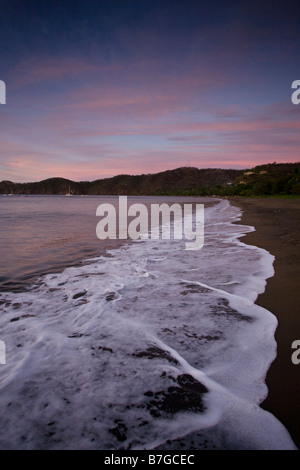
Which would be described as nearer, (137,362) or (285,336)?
(137,362)

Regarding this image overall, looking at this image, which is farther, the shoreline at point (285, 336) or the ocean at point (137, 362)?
the shoreline at point (285, 336)

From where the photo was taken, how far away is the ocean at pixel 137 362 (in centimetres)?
157

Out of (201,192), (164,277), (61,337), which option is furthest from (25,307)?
(201,192)

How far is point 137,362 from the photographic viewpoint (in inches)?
89.5

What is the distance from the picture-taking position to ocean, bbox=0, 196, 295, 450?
1.57 meters

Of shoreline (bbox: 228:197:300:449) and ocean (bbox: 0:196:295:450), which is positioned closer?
ocean (bbox: 0:196:295:450)

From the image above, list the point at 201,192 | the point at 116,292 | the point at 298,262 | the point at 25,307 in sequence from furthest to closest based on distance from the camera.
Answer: the point at 201,192 < the point at 298,262 < the point at 116,292 < the point at 25,307

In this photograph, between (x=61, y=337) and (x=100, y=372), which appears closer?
(x=100, y=372)

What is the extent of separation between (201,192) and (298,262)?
147930 mm

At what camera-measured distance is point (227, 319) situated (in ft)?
10.0
